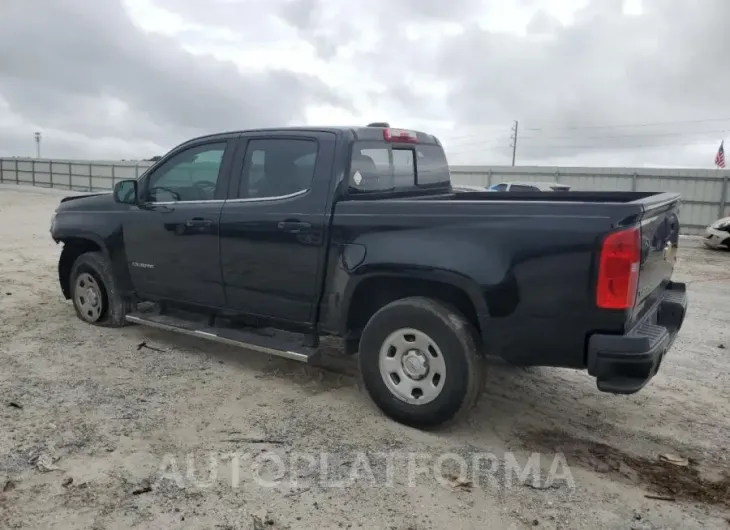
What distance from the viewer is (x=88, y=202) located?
592 cm

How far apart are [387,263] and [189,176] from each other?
2195mm

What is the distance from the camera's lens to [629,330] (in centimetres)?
338

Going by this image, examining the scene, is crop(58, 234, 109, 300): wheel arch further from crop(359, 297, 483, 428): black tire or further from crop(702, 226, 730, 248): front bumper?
crop(702, 226, 730, 248): front bumper

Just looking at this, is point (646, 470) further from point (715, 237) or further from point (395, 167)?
point (715, 237)

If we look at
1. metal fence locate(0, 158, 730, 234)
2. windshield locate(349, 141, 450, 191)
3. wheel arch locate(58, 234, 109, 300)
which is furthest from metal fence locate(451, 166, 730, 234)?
wheel arch locate(58, 234, 109, 300)

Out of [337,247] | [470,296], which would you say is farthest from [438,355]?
[337,247]

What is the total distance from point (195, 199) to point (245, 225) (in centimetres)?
72

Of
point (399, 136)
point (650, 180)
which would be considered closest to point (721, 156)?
point (650, 180)

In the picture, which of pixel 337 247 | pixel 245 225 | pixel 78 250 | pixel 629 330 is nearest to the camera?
pixel 629 330

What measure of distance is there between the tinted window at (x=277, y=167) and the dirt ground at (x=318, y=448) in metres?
1.49

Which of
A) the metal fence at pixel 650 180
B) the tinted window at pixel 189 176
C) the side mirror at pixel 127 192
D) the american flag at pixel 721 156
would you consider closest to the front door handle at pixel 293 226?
the tinted window at pixel 189 176

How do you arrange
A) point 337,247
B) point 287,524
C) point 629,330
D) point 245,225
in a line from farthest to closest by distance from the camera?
1. point 245,225
2. point 337,247
3. point 629,330
4. point 287,524

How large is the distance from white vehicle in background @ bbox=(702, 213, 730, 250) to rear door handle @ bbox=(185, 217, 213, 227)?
13678 mm

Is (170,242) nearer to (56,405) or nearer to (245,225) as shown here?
(245,225)
